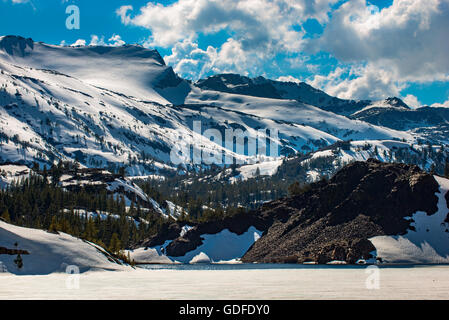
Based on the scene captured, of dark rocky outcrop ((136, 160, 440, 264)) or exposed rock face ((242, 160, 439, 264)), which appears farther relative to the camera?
dark rocky outcrop ((136, 160, 440, 264))

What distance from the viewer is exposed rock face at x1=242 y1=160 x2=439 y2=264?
144 meters

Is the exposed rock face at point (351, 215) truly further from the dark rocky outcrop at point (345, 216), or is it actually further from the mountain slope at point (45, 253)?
the mountain slope at point (45, 253)

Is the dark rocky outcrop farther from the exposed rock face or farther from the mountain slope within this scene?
the mountain slope

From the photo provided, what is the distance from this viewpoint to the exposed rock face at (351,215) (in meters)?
144

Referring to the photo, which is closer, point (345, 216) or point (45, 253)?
point (45, 253)

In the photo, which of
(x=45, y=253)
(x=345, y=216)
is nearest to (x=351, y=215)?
(x=345, y=216)

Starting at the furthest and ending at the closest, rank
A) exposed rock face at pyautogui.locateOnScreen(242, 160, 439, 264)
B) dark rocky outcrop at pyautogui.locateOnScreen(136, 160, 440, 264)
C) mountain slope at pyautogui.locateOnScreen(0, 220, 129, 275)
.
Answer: dark rocky outcrop at pyautogui.locateOnScreen(136, 160, 440, 264), exposed rock face at pyautogui.locateOnScreen(242, 160, 439, 264), mountain slope at pyautogui.locateOnScreen(0, 220, 129, 275)

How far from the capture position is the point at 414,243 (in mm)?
138125

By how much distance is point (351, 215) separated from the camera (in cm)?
15500

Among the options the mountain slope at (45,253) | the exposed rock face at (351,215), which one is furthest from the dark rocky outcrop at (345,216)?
the mountain slope at (45,253)

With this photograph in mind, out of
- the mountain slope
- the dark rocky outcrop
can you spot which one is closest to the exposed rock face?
the dark rocky outcrop

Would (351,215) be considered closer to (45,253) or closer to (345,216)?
(345,216)
